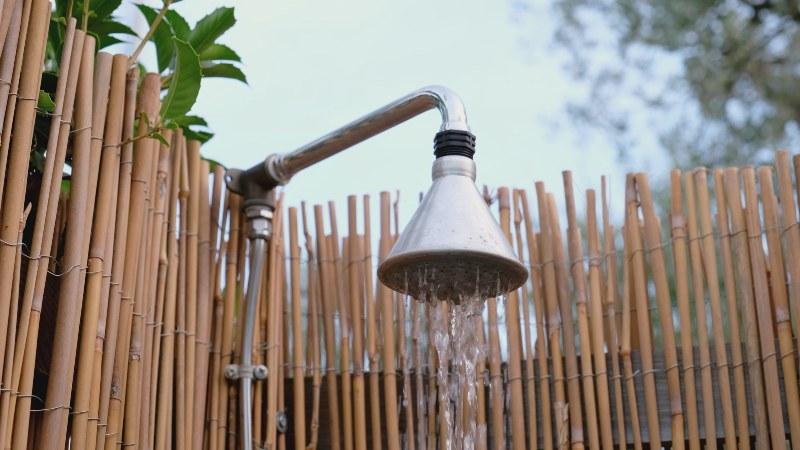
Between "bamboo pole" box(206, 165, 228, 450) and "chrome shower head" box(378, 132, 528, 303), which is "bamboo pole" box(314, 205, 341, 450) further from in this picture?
"chrome shower head" box(378, 132, 528, 303)

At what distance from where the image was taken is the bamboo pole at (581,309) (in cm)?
198

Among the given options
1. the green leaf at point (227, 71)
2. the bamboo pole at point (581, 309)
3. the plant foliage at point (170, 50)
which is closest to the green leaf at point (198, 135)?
the plant foliage at point (170, 50)

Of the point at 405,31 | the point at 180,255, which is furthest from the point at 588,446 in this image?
the point at 405,31

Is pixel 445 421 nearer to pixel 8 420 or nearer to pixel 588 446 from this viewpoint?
pixel 588 446

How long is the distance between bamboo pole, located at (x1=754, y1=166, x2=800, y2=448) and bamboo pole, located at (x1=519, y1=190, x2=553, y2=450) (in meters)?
0.37

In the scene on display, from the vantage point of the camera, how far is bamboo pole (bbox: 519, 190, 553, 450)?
2.01 m

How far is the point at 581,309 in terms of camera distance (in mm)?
2062

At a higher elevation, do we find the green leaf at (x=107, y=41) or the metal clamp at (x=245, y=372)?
the green leaf at (x=107, y=41)

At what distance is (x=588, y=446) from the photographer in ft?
6.55

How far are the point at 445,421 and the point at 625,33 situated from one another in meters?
3.58

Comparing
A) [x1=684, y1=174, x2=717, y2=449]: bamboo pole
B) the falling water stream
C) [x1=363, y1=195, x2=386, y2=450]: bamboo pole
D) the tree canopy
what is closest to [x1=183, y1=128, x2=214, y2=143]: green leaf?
[x1=363, y1=195, x2=386, y2=450]: bamboo pole

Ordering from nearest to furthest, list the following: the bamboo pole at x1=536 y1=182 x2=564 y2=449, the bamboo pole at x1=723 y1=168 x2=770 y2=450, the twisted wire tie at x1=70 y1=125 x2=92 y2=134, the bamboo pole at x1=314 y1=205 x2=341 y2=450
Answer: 1. the twisted wire tie at x1=70 y1=125 x2=92 y2=134
2. the bamboo pole at x1=723 y1=168 x2=770 y2=450
3. the bamboo pole at x1=536 y1=182 x2=564 y2=449
4. the bamboo pole at x1=314 y1=205 x2=341 y2=450

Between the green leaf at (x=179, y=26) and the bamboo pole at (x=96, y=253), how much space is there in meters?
0.26

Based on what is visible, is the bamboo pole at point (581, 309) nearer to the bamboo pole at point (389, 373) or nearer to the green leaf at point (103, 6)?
the bamboo pole at point (389, 373)
